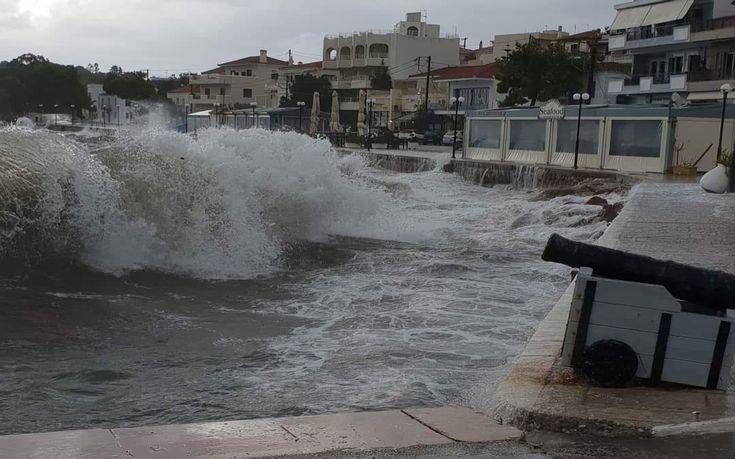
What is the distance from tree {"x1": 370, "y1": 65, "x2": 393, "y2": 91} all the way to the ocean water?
5888cm

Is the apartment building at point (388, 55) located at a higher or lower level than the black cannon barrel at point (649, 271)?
higher

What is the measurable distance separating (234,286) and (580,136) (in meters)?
21.6

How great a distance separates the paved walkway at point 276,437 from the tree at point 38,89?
287 feet

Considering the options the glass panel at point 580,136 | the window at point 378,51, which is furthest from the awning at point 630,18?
the window at point 378,51

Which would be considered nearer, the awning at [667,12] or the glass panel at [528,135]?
the glass panel at [528,135]

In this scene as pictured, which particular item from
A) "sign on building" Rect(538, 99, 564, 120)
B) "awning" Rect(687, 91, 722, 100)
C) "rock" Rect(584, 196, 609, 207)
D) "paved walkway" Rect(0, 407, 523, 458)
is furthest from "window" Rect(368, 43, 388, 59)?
"paved walkway" Rect(0, 407, 523, 458)

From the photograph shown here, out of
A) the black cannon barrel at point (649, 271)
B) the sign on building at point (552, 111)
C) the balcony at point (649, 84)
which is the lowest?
the black cannon barrel at point (649, 271)

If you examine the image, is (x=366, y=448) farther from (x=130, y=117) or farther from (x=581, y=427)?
(x=130, y=117)

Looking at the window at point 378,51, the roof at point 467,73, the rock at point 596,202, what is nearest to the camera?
the rock at point 596,202

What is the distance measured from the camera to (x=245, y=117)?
65250 mm

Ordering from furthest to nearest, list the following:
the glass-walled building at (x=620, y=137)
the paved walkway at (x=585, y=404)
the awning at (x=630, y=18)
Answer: the awning at (x=630, y=18) → the glass-walled building at (x=620, y=137) → the paved walkway at (x=585, y=404)

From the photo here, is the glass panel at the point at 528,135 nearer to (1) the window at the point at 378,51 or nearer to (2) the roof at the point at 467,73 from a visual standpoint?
(2) the roof at the point at 467,73

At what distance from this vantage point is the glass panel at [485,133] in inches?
1374

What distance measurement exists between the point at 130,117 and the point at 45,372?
8450 centimetres
